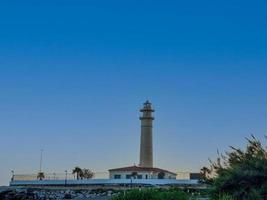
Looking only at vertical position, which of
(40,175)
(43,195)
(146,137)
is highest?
(146,137)

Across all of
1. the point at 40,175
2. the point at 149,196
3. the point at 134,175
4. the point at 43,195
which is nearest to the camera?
the point at 149,196

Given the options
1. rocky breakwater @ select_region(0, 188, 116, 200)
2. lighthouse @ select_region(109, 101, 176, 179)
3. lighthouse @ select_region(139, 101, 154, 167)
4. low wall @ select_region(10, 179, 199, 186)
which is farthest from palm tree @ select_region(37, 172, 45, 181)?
rocky breakwater @ select_region(0, 188, 116, 200)

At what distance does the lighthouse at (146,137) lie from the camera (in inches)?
2953

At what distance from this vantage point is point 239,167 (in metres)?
17.1

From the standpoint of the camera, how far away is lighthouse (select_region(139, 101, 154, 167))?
7500 centimetres

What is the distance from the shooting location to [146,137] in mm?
75125

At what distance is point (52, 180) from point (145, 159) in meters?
17.7

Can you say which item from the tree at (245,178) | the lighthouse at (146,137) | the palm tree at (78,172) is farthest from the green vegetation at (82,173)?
the tree at (245,178)

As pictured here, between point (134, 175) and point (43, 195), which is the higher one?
point (134, 175)

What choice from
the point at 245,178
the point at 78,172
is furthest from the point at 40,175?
the point at 245,178

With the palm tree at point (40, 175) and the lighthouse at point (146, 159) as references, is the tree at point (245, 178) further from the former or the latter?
the palm tree at point (40, 175)

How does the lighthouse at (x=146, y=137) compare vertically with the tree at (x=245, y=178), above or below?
above

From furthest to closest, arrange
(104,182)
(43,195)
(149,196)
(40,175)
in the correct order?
(40,175), (104,182), (43,195), (149,196)

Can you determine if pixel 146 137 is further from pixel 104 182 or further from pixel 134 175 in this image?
pixel 104 182
